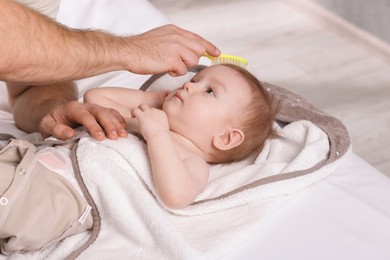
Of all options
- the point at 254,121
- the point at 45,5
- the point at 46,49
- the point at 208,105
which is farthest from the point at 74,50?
the point at 45,5

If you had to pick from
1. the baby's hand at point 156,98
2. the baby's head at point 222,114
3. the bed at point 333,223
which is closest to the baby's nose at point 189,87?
the baby's head at point 222,114

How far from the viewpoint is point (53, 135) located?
1.44m

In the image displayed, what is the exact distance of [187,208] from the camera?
1.31 m

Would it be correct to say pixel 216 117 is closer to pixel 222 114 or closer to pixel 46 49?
pixel 222 114

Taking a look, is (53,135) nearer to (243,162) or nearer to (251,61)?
(243,162)

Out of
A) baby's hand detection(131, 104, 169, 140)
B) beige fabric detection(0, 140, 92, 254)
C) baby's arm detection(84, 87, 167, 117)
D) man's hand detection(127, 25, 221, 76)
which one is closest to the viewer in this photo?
beige fabric detection(0, 140, 92, 254)

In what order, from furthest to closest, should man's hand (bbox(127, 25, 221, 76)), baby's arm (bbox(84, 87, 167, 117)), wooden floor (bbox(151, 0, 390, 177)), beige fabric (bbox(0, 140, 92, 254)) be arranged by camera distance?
wooden floor (bbox(151, 0, 390, 177)) → baby's arm (bbox(84, 87, 167, 117)) → man's hand (bbox(127, 25, 221, 76)) → beige fabric (bbox(0, 140, 92, 254))

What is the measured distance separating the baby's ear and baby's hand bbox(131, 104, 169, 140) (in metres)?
0.14

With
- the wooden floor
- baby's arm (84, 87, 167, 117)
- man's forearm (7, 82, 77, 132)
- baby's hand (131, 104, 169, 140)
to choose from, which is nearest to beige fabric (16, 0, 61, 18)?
man's forearm (7, 82, 77, 132)

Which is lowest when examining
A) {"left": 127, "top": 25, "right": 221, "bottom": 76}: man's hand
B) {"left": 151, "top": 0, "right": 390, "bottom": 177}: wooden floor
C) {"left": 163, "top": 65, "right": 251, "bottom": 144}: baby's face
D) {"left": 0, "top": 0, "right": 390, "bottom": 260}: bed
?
{"left": 151, "top": 0, "right": 390, "bottom": 177}: wooden floor

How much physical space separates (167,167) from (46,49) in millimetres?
337

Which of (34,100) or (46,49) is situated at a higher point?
(46,49)

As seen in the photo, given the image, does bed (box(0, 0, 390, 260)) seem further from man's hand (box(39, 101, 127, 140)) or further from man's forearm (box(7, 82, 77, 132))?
man's forearm (box(7, 82, 77, 132))

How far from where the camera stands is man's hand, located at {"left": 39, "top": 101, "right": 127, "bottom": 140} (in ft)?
4.50
